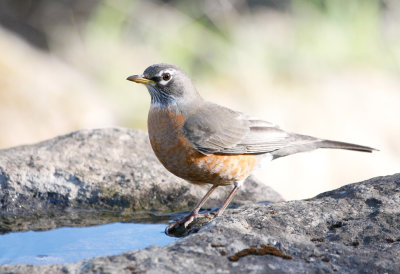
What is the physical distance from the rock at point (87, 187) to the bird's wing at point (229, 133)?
0.37 meters

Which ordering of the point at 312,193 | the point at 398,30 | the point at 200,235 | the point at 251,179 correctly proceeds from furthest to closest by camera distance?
the point at 398,30 → the point at 312,193 → the point at 251,179 → the point at 200,235

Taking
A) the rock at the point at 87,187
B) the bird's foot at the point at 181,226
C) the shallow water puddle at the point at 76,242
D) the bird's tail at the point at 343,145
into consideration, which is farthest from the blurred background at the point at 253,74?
the shallow water puddle at the point at 76,242

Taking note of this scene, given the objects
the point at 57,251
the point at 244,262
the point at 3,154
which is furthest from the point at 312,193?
the point at 244,262

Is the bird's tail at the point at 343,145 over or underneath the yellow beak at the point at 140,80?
underneath

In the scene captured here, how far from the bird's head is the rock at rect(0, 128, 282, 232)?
1.69ft

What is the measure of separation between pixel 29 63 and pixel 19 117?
118cm

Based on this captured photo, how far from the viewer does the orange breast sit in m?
4.41

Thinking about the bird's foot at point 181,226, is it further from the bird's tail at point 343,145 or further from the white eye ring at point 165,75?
the bird's tail at point 343,145

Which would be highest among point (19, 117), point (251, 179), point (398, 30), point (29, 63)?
point (398, 30)

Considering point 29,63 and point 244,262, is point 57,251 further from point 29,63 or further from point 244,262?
point 29,63

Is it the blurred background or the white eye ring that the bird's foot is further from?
the blurred background

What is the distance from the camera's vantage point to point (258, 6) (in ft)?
37.9

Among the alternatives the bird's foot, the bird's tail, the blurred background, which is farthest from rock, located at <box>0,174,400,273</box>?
the blurred background

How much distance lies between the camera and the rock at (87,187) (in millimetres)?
4402
